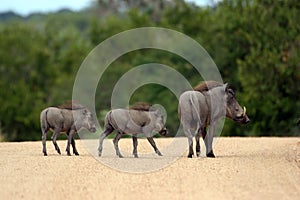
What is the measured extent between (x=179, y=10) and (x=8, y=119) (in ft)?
56.6

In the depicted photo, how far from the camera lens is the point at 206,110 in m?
19.2

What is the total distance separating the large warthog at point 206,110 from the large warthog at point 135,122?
608 millimetres

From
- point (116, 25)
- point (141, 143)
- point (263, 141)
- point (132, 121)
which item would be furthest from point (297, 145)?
point (116, 25)

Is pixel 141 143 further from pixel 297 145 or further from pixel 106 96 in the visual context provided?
pixel 106 96

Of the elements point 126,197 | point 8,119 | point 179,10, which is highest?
point 179,10

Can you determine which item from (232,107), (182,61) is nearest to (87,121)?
(232,107)

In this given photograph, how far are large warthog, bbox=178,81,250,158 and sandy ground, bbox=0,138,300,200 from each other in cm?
59

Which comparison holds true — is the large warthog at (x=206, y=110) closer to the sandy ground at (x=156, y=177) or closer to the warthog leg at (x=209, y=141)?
the warthog leg at (x=209, y=141)

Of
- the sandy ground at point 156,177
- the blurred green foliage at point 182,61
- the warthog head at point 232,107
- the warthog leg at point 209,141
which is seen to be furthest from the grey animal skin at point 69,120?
the blurred green foliage at point 182,61

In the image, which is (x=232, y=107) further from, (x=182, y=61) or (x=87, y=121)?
(x=182, y=61)

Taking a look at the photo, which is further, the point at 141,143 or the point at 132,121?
the point at 141,143

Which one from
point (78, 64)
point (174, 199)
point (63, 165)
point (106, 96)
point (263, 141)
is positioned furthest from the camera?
point (78, 64)

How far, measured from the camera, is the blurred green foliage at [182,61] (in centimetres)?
3881

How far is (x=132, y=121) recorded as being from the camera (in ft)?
62.8
